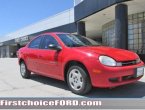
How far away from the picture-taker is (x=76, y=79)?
583 centimetres

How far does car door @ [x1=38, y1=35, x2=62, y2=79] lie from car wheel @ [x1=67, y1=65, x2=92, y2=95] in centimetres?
47

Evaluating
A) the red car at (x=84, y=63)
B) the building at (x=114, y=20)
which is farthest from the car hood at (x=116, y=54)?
the building at (x=114, y=20)

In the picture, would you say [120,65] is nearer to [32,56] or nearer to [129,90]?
[129,90]

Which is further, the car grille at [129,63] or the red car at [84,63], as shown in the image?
the car grille at [129,63]

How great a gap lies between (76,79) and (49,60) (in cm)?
114

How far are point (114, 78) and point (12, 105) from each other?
217 centimetres

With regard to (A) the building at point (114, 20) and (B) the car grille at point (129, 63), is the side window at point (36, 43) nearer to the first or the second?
(B) the car grille at point (129, 63)

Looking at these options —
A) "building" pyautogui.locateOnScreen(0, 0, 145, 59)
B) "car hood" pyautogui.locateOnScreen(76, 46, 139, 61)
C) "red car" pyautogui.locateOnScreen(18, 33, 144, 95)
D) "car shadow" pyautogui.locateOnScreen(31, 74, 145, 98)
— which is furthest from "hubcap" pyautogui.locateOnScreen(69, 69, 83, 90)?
"building" pyautogui.locateOnScreen(0, 0, 145, 59)

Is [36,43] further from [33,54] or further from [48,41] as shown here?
[48,41]

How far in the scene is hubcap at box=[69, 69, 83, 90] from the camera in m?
5.75

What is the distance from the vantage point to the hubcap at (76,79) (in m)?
5.75

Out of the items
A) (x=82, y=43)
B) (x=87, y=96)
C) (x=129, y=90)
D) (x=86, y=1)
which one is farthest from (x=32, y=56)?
(x=86, y=1)

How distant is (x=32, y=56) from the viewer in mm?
7605

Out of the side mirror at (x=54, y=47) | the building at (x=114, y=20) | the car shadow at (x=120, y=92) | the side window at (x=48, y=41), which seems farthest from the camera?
the building at (x=114, y=20)
